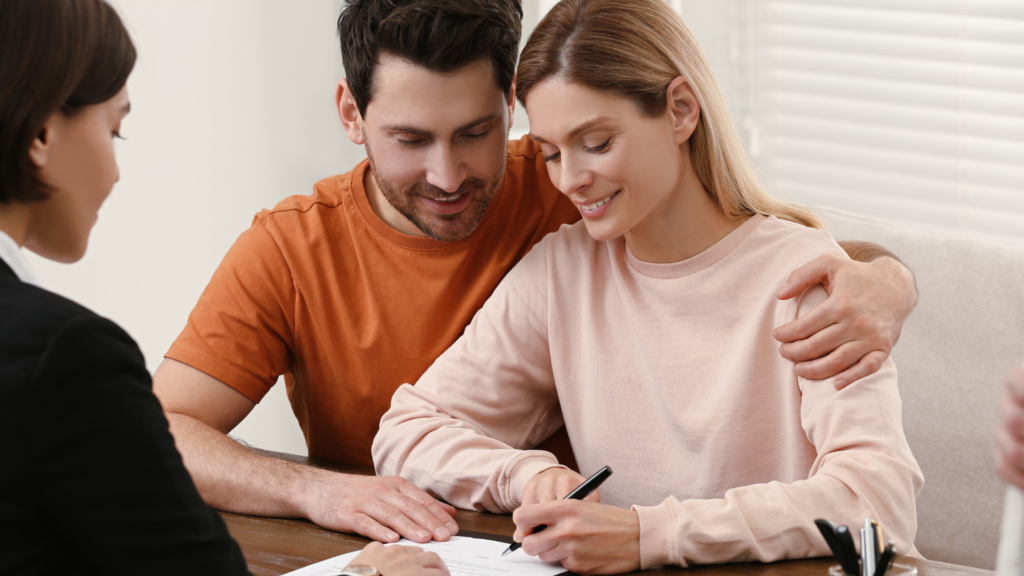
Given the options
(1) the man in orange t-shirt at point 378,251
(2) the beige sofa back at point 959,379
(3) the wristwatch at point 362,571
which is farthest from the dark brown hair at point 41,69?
(2) the beige sofa back at point 959,379

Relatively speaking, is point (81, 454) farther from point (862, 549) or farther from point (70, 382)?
point (862, 549)

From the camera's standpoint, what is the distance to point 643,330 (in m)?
1.38

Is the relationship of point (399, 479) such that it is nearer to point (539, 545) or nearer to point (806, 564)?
point (539, 545)

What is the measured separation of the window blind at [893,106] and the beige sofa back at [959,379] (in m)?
0.73

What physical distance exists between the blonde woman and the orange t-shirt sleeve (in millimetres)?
287

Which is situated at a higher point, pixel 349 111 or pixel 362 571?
pixel 349 111

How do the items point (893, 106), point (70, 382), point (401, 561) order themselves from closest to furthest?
1. point (70, 382)
2. point (401, 561)
3. point (893, 106)

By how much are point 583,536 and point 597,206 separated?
51 cm

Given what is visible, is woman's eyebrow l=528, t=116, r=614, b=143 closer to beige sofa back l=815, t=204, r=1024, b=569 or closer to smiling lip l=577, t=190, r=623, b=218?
smiling lip l=577, t=190, r=623, b=218

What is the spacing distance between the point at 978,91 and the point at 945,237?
2.51 ft

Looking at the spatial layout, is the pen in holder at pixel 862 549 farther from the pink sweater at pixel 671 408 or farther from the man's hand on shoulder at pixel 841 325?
the man's hand on shoulder at pixel 841 325

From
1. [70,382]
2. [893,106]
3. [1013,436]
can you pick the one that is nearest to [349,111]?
[70,382]

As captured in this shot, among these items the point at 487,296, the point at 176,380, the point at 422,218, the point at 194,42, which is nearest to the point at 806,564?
the point at 487,296

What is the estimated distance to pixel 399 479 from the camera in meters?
1.29
